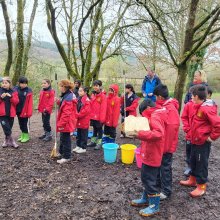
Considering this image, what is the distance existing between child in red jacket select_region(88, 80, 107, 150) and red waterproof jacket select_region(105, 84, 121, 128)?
0.63 ft

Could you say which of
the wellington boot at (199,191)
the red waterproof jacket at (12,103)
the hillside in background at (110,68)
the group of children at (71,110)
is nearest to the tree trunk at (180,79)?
the group of children at (71,110)

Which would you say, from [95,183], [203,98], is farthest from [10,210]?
[203,98]

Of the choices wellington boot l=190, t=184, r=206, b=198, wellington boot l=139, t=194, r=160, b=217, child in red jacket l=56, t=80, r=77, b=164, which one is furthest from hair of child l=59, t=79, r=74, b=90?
wellington boot l=190, t=184, r=206, b=198

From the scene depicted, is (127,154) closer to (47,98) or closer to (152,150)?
(152,150)

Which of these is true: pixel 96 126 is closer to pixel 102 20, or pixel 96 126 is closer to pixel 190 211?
pixel 190 211

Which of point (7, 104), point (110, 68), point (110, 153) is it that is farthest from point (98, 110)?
point (110, 68)

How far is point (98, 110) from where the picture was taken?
7.00m

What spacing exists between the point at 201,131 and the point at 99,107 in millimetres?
3180

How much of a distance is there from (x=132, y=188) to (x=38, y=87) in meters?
14.3

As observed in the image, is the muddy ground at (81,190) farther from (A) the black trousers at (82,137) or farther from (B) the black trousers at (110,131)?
(B) the black trousers at (110,131)

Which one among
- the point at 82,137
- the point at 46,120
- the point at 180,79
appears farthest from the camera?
the point at 180,79

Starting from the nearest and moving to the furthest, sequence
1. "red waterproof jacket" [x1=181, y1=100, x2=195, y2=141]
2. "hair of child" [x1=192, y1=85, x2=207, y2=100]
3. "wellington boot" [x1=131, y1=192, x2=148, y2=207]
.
Answer: "wellington boot" [x1=131, y1=192, x2=148, y2=207]
"hair of child" [x1=192, y1=85, x2=207, y2=100]
"red waterproof jacket" [x1=181, y1=100, x2=195, y2=141]

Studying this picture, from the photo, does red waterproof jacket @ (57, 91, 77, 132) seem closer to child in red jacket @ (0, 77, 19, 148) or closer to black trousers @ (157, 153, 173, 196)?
child in red jacket @ (0, 77, 19, 148)

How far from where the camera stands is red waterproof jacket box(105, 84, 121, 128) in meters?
7.04
